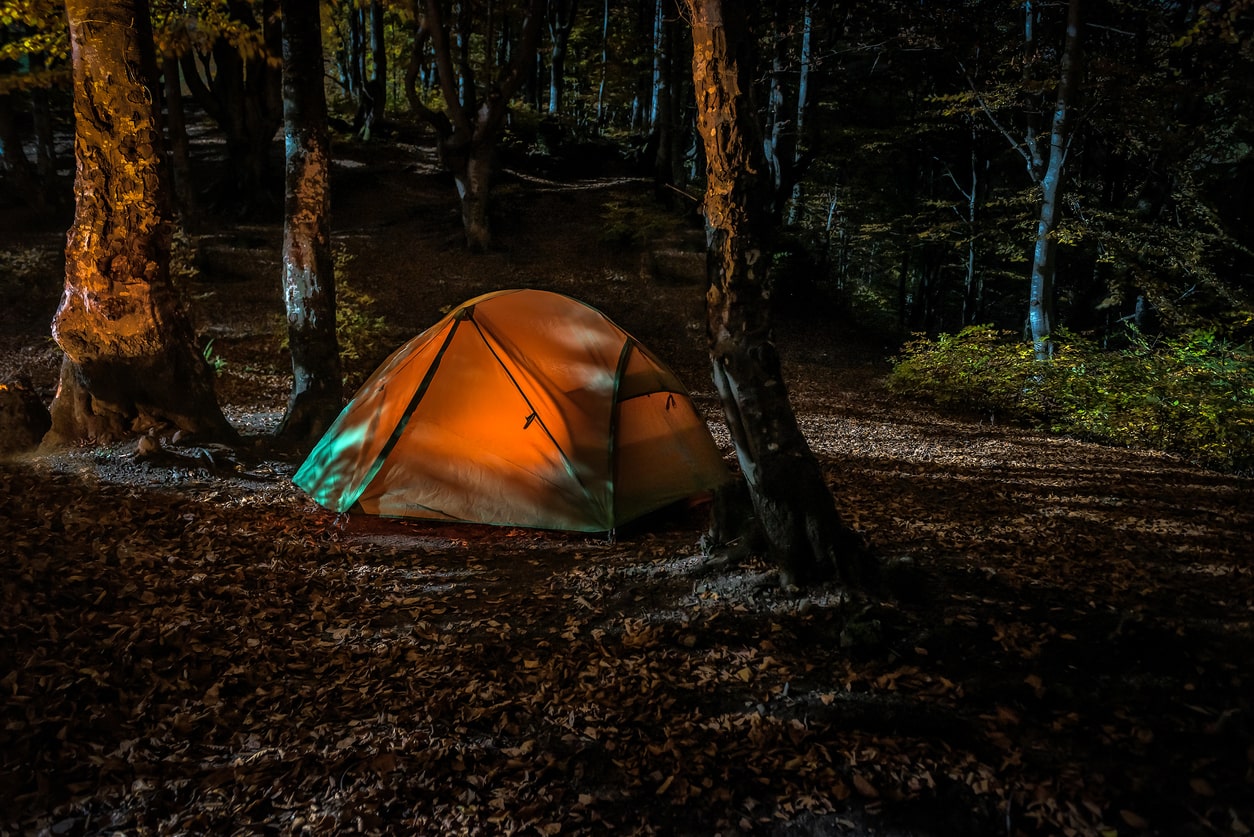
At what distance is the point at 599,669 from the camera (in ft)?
12.7

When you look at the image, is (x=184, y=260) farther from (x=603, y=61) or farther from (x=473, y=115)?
(x=603, y=61)

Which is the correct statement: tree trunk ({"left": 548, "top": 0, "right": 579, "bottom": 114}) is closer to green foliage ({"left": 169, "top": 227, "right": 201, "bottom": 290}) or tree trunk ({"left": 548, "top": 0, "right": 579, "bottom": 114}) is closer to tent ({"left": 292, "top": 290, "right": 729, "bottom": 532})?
green foliage ({"left": 169, "top": 227, "right": 201, "bottom": 290})

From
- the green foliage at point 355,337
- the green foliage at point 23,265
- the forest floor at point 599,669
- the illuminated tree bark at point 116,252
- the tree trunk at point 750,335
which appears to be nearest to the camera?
the forest floor at point 599,669

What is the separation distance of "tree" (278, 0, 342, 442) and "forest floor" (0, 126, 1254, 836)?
1019 mm

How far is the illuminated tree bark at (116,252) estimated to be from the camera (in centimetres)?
654

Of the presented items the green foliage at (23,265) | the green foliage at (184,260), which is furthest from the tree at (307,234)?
the green foliage at (23,265)

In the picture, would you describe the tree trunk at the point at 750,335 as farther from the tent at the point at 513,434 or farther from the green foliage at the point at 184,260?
the green foliage at the point at 184,260

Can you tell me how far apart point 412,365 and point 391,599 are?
258cm

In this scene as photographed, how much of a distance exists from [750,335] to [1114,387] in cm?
927

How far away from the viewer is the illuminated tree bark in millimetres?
6535

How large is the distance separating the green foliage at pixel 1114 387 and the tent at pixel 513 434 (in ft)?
22.9

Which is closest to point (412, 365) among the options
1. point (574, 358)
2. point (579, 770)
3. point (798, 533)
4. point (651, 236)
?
point (574, 358)

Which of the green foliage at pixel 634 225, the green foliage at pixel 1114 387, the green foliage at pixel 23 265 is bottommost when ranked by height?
the green foliage at pixel 1114 387

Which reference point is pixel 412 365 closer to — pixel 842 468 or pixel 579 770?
pixel 579 770
